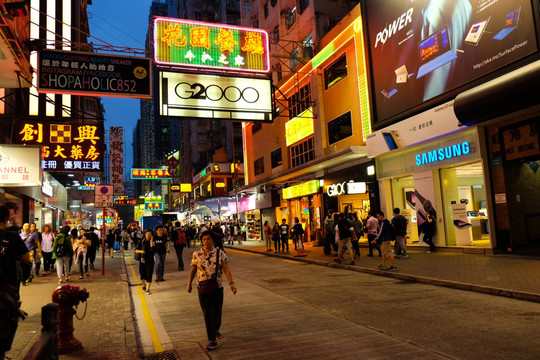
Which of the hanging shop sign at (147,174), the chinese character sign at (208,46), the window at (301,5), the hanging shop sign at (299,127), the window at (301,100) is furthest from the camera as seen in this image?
the hanging shop sign at (147,174)

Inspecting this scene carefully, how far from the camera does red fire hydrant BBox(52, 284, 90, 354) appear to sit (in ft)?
18.1

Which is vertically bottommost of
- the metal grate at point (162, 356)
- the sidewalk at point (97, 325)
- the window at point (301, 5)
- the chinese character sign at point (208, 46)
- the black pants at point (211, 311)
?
the metal grate at point (162, 356)

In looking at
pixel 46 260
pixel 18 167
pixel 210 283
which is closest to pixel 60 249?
pixel 18 167

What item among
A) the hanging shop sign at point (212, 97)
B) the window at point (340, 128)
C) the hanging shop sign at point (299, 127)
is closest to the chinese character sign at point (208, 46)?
the hanging shop sign at point (212, 97)

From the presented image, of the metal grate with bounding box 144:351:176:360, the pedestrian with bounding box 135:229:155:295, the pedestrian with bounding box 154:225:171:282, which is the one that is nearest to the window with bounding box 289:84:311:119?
the pedestrian with bounding box 154:225:171:282

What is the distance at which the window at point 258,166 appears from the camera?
37.5 metres

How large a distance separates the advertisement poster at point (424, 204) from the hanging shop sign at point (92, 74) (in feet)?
38.8

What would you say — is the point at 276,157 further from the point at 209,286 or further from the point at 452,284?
the point at 209,286

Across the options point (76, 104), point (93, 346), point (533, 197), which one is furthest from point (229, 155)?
point (93, 346)

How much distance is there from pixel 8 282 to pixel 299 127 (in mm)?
25395

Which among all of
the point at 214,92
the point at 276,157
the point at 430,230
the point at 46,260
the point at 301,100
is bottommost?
the point at 46,260

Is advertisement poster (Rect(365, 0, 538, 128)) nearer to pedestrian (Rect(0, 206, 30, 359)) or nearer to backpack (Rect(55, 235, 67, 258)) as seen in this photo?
pedestrian (Rect(0, 206, 30, 359))

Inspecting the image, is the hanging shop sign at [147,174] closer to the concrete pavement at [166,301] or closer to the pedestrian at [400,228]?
the concrete pavement at [166,301]

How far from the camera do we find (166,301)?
9711 millimetres
